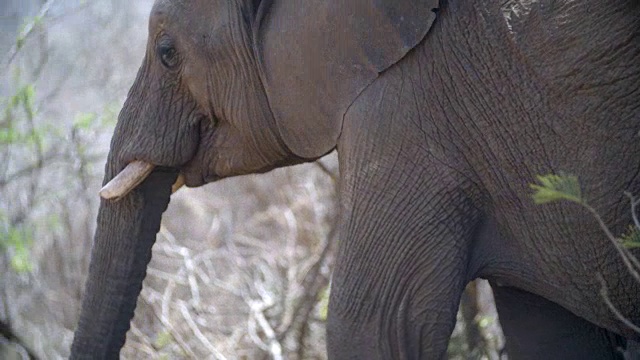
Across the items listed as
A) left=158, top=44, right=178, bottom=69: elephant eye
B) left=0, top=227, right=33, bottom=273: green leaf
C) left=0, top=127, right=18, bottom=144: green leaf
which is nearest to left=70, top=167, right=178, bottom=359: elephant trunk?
left=158, top=44, right=178, bottom=69: elephant eye

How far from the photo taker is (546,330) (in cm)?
323

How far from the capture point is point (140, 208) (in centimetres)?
326

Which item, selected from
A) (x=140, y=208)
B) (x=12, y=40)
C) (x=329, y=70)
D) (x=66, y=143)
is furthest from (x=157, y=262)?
(x=329, y=70)

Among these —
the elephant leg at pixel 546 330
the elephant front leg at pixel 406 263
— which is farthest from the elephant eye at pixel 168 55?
the elephant leg at pixel 546 330

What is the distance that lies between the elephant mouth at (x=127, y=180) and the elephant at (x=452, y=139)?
1.42 feet

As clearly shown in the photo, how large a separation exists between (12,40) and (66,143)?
0.47 metres

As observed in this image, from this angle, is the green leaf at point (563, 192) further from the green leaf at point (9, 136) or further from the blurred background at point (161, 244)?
the green leaf at point (9, 136)

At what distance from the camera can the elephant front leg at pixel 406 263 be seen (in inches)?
107

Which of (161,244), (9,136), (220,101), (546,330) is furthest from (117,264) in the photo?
(161,244)

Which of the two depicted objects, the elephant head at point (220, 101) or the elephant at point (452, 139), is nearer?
the elephant at point (452, 139)

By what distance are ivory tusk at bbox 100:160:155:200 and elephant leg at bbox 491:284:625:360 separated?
0.96m

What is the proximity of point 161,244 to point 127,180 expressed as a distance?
6.64ft

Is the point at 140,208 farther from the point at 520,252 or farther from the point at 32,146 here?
the point at 32,146

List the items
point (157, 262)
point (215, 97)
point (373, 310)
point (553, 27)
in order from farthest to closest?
point (157, 262)
point (215, 97)
point (373, 310)
point (553, 27)
